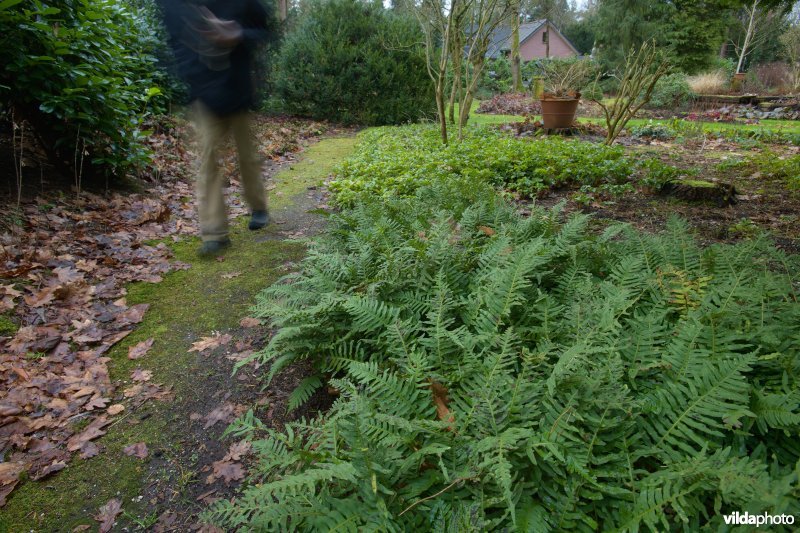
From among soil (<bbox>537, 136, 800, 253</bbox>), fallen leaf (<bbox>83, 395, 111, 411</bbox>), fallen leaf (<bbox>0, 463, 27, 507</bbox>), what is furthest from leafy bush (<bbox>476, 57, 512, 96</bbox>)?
fallen leaf (<bbox>0, 463, 27, 507</bbox>)

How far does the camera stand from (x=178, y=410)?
6.80 ft

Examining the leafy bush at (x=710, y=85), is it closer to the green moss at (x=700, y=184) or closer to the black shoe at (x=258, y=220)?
the green moss at (x=700, y=184)

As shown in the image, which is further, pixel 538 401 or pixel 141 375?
pixel 141 375

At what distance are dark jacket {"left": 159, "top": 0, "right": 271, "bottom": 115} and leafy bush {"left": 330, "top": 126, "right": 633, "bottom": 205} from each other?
1.61m

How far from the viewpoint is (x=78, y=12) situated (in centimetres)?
389

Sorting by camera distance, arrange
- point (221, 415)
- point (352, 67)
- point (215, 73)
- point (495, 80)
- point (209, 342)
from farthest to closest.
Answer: point (495, 80) → point (352, 67) → point (215, 73) → point (209, 342) → point (221, 415)

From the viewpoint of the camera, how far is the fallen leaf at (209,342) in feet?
8.19

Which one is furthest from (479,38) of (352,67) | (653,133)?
(653,133)

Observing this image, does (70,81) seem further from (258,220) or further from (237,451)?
(237,451)

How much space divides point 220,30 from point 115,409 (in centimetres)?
243

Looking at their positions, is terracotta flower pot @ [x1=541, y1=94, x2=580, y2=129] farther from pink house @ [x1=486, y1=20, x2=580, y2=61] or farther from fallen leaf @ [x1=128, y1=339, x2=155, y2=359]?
pink house @ [x1=486, y1=20, x2=580, y2=61]

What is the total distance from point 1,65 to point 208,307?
262 centimetres

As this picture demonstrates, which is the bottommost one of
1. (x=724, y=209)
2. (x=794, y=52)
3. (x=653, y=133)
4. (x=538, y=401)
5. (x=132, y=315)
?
(x=132, y=315)

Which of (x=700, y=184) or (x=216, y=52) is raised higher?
(x=216, y=52)
